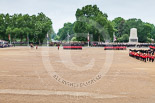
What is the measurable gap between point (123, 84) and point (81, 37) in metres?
74.9

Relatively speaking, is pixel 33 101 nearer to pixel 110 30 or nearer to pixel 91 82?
pixel 91 82

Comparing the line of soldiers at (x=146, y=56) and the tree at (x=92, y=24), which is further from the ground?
the tree at (x=92, y=24)

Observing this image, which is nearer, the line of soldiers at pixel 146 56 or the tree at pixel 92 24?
the line of soldiers at pixel 146 56

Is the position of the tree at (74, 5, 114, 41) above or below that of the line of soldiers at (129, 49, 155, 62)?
above

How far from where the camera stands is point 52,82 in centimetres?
1096

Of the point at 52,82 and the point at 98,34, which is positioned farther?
the point at 98,34

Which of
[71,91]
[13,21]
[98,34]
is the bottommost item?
[71,91]

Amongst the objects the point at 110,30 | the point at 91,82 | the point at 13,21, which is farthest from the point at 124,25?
the point at 91,82

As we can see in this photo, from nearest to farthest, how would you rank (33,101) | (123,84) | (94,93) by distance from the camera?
(33,101)
(94,93)
(123,84)

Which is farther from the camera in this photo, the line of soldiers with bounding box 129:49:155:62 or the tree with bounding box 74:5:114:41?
the tree with bounding box 74:5:114:41

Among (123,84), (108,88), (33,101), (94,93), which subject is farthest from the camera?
(123,84)

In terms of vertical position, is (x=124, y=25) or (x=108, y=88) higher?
(x=124, y=25)

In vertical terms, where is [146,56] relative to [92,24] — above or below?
below

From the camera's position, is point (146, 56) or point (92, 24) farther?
point (92, 24)
